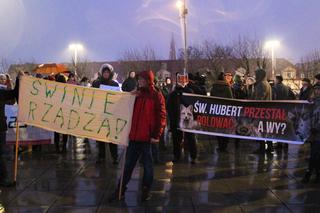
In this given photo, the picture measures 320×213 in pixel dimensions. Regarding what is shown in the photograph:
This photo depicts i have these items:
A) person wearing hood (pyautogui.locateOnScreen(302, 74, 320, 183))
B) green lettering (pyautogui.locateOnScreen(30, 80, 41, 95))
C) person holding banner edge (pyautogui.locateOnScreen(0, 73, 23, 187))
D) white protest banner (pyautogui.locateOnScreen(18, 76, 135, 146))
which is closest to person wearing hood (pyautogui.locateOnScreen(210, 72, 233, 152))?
person wearing hood (pyautogui.locateOnScreen(302, 74, 320, 183))

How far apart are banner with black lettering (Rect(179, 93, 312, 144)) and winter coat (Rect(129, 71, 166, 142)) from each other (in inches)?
132

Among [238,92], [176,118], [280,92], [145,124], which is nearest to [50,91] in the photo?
[145,124]

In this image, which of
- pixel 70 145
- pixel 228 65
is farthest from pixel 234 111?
pixel 228 65

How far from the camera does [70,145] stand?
13.1 metres

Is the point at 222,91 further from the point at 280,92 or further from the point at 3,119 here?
the point at 3,119

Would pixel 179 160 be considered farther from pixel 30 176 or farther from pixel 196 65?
pixel 196 65

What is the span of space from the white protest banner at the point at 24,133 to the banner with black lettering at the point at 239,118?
3.44 m

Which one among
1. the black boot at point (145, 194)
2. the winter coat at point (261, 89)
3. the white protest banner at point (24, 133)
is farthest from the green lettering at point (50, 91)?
the winter coat at point (261, 89)

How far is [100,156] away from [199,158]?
2.18 metres

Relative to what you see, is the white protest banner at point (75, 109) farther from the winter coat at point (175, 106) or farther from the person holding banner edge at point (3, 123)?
the winter coat at point (175, 106)

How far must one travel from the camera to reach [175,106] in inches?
418

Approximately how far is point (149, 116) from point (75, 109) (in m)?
1.47

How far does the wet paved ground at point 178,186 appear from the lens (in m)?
7.00

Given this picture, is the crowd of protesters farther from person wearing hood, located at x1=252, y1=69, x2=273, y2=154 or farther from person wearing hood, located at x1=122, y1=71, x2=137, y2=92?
person wearing hood, located at x1=122, y1=71, x2=137, y2=92
